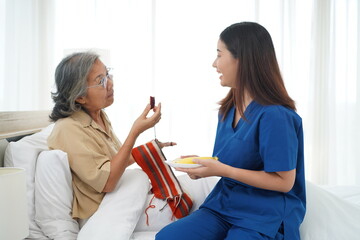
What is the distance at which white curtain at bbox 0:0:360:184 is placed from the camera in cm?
371

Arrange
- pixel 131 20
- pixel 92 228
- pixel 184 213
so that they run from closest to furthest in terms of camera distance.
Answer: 1. pixel 92 228
2. pixel 184 213
3. pixel 131 20

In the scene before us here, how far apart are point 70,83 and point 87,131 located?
0.83 feet

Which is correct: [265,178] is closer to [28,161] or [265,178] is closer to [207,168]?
[207,168]

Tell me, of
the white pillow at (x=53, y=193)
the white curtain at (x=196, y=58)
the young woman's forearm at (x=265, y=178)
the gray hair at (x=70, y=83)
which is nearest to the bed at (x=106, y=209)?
the white pillow at (x=53, y=193)

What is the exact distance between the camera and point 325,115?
3969 mm

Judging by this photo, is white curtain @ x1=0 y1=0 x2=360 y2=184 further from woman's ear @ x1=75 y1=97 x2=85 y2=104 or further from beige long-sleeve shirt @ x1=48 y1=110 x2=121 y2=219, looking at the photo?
beige long-sleeve shirt @ x1=48 y1=110 x2=121 y2=219

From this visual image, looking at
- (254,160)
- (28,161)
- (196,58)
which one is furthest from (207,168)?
(196,58)

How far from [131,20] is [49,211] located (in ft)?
8.88

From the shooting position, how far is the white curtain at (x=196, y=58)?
3715mm

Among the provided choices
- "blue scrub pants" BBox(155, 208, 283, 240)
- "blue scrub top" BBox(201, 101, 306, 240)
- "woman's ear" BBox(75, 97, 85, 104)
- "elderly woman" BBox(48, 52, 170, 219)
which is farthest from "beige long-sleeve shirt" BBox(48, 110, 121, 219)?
"blue scrub top" BBox(201, 101, 306, 240)

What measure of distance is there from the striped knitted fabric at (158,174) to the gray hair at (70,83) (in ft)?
1.22

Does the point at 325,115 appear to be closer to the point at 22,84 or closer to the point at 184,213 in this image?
the point at 184,213

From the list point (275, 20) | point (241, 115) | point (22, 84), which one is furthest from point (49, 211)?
point (275, 20)

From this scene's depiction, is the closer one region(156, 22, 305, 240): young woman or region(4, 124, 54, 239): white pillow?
region(156, 22, 305, 240): young woman
